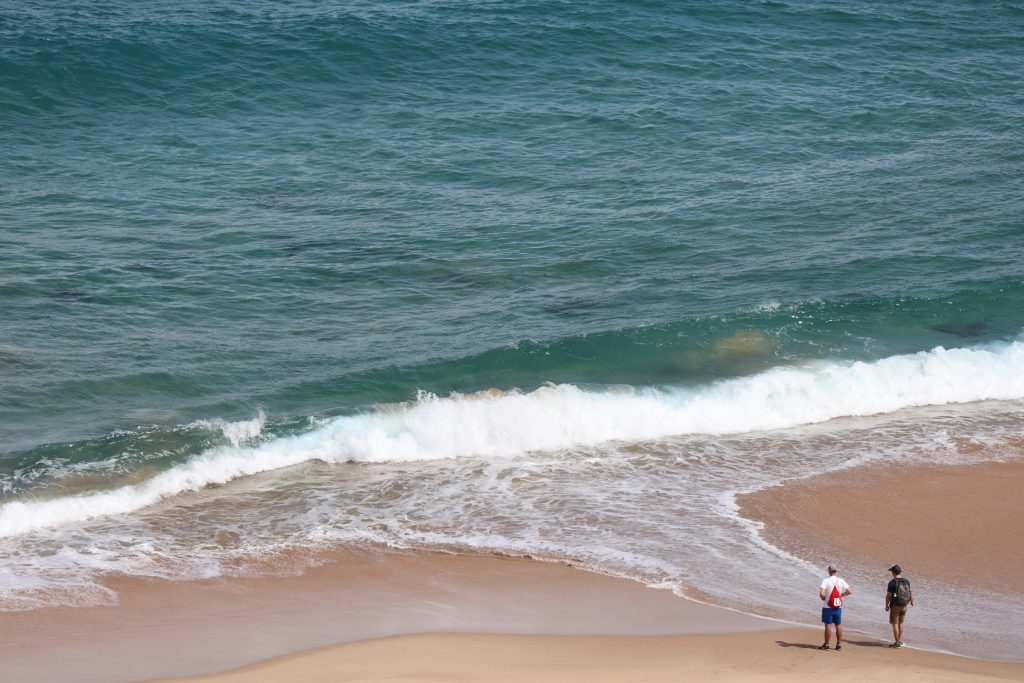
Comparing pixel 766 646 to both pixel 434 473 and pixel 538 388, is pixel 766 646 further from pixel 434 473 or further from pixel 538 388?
pixel 538 388

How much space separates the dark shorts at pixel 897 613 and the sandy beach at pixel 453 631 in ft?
1.13

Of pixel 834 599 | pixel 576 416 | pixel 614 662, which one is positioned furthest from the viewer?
pixel 576 416

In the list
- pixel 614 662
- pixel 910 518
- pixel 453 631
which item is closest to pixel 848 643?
pixel 614 662

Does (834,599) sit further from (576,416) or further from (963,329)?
(963,329)

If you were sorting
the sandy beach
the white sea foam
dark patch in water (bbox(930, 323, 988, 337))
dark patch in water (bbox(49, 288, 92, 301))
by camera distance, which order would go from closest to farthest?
the sandy beach, the white sea foam, dark patch in water (bbox(49, 288, 92, 301)), dark patch in water (bbox(930, 323, 988, 337))

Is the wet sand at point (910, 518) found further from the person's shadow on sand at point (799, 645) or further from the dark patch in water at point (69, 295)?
the dark patch in water at point (69, 295)

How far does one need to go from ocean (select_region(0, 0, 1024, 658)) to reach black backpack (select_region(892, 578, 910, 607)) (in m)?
0.84

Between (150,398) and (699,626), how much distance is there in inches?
409

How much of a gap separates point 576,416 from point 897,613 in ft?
25.0

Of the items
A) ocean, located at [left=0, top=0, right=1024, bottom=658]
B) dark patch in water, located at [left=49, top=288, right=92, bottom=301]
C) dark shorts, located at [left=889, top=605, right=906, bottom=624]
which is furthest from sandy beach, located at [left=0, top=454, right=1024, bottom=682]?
dark patch in water, located at [left=49, top=288, right=92, bottom=301]

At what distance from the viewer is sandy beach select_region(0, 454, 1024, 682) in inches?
464

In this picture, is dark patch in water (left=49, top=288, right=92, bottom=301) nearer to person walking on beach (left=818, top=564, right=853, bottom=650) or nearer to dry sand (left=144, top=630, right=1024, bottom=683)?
dry sand (left=144, top=630, right=1024, bottom=683)

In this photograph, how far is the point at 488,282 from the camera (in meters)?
23.2

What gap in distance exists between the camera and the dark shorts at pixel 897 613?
12.5 meters
